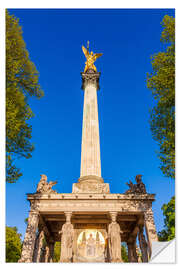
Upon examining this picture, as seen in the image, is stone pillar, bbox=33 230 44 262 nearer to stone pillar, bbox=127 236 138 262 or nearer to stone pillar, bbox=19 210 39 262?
stone pillar, bbox=19 210 39 262

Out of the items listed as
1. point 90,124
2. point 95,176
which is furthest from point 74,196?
point 90,124

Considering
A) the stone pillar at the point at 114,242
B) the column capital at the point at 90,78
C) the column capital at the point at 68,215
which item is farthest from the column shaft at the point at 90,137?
the stone pillar at the point at 114,242

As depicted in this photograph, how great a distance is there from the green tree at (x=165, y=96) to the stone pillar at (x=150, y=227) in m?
4.53

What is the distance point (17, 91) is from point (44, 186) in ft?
29.8

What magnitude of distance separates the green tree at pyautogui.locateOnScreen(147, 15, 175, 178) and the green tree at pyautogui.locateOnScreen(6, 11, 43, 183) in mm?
10718

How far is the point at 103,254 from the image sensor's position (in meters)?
18.9

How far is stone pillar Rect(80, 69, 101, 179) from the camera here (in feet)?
77.3

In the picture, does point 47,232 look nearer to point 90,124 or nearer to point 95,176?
point 95,176

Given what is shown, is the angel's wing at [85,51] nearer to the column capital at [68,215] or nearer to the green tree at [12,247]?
the column capital at [68,215]

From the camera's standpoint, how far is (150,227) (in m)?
17.8

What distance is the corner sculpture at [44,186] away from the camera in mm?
20056

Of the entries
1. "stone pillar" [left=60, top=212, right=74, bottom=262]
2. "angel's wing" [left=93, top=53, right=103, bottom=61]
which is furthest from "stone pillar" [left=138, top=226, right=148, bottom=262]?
"angel's wing" [left=93, top=53, right=103, bottom=61]
